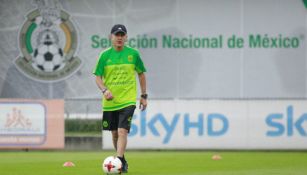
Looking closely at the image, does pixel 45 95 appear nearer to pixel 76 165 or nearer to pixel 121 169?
pixel 76 165

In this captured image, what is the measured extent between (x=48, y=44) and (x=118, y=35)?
1861 centimetres

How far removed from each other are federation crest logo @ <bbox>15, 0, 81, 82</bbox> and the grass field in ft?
37.2

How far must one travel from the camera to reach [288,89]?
3064 centimetres

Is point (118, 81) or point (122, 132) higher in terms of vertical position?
point (118, 81)

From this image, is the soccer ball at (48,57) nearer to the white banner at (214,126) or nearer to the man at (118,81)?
the white banner at (214,126)

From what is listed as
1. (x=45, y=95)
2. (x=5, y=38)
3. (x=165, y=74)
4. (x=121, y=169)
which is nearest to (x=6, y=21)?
(x=5, y=38)

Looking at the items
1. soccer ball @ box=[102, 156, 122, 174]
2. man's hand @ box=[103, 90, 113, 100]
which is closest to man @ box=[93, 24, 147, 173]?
man's hand @ box=[103, 90, 113, 100]

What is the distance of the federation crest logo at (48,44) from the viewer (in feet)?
99.3

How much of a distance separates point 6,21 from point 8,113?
442 inches

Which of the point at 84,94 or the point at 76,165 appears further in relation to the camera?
the point at 84,94

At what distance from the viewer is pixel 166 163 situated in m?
15.2

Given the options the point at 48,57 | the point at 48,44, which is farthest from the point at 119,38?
the point at 48,57

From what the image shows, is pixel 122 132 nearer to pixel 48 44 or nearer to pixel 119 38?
pixel 119 38

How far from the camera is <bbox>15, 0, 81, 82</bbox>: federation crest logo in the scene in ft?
99.3
